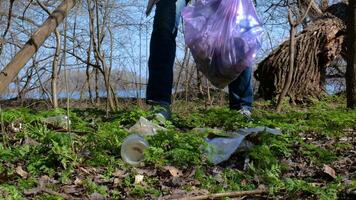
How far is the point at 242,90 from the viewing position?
3.54 meters

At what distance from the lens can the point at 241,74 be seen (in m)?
3.53

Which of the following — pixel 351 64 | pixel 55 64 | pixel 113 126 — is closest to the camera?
pixel 113 126

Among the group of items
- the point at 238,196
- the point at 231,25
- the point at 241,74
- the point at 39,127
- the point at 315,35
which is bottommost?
the point at 238,196

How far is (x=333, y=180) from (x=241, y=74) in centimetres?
161

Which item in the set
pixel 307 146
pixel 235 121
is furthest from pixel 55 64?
pixel 307 146

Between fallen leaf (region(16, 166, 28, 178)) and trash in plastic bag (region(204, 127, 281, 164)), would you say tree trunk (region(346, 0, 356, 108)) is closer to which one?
trash in plastic bag (region(204, 127, 281, 164))

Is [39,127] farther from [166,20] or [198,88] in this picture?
[198,88]

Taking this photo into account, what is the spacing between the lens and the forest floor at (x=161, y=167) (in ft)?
6.12

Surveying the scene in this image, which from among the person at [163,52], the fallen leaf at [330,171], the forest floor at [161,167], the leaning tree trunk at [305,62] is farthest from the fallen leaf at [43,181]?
the leaning tree trunk at [305,62]

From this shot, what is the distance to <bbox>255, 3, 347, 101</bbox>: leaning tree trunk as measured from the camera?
7.36 meters

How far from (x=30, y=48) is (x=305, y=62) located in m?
6.06

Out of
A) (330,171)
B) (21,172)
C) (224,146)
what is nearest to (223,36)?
(224,146)

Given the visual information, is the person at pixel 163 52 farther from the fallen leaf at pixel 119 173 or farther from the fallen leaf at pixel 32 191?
the fallen leaf at pixel 32 191

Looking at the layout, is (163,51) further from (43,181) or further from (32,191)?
(32,191)
